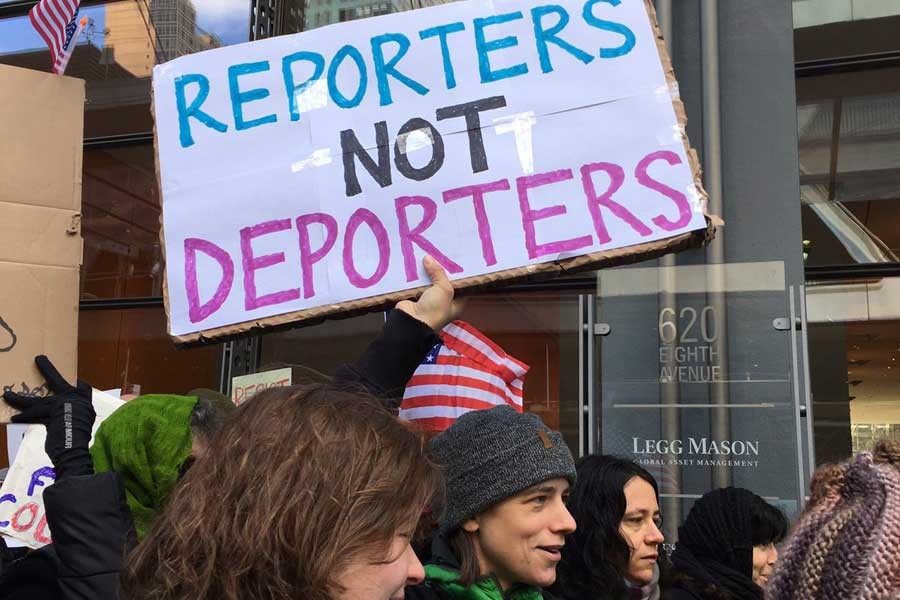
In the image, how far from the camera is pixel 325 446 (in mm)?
1225

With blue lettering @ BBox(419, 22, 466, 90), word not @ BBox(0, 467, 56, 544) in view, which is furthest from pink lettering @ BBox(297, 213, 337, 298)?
word not @ BBox(0, 467, 56, 544)

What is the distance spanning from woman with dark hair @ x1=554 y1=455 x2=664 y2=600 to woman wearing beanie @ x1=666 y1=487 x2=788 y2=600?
139 millimetres

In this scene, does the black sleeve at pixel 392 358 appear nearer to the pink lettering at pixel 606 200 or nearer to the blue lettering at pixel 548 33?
the pink lettering at pixel 606 200

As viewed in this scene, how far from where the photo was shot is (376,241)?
2543mm

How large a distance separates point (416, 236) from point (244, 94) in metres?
0.69

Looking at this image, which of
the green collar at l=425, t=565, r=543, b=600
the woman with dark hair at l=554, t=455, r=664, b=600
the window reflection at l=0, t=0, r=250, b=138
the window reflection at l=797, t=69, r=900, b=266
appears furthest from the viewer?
the window reflection at l=0, t=0, r=250, b=138

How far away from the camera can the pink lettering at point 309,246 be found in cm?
256

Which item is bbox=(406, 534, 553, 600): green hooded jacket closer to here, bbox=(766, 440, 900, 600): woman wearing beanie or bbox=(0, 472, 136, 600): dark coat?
bbox=(0, 472, 136, 600): dark coat

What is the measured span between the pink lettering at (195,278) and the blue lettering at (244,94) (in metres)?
0.36

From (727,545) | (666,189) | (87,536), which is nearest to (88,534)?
(87,536)

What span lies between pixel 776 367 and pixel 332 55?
2495mm

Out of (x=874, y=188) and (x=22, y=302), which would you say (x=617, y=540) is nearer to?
(x=22, y=302)

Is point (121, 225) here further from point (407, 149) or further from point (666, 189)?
point (666, 189)

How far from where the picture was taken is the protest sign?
3.11 metres
